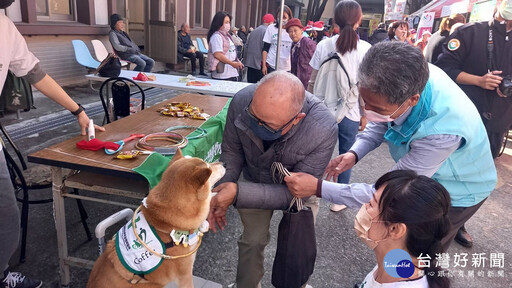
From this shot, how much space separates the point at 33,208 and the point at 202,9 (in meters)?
12.1

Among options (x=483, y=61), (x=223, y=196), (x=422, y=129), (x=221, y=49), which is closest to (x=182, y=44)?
(x=221, y=49)

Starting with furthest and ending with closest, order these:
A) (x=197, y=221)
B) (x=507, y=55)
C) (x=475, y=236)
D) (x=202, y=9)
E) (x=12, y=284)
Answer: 1. (x=202, y=9)
2. (x=475, y=236)
3. (x=507, y=55)
4. (x=12, y=284)
5. (x=197, y=221)

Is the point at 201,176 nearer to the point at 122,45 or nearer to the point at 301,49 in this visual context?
the point at 301,49

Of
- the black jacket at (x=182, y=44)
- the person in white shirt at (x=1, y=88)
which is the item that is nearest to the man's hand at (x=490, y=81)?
the person in white shirt at (x=1, y=88)

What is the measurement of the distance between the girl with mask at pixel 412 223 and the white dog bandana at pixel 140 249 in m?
→ 0.98

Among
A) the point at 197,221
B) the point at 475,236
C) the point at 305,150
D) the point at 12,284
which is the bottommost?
the point at 475,236

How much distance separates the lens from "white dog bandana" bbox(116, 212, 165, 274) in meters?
1.58

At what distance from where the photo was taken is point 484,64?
3.11 meters

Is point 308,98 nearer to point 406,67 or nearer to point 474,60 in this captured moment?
point 406,67

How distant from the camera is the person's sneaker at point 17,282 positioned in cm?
209

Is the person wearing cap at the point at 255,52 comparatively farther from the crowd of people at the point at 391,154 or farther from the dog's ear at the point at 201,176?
the dog's ear at the point at 201,176

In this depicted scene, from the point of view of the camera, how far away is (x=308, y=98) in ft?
6.65

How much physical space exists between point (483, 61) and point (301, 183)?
95.4 inches

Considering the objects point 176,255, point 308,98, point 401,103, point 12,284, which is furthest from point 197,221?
point 12,284
